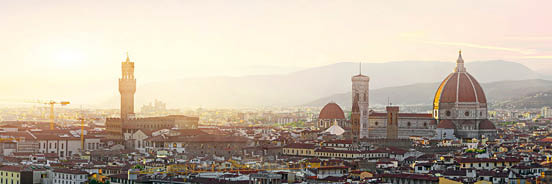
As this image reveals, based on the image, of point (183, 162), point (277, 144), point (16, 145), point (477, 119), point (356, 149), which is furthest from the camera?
point (477, 119)

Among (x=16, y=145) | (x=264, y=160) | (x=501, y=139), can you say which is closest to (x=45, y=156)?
(x=16, y=145)

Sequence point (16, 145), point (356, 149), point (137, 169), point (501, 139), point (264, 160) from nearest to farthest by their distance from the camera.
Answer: point (137, 169)
point (264, 160)
point (356, 149)
point (16, 145)
point (501, 139)

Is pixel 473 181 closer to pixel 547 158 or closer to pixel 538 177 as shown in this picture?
pixel 538 177

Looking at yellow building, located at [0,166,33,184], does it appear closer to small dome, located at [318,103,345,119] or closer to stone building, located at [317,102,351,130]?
stone building, located at [317,102,351,130]

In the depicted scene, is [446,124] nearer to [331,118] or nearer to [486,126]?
[486,126]

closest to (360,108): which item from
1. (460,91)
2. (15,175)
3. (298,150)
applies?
(460,91)

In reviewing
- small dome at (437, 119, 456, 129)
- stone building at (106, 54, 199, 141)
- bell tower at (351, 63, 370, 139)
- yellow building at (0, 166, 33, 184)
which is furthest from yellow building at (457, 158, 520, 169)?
small dome at (437, 119, 456, 129)

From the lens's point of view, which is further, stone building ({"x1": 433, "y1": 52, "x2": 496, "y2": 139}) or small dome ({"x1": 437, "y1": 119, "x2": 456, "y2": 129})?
stone building ({"x1": 433, "y1": 52, "x2": 496, "y2": 139})
